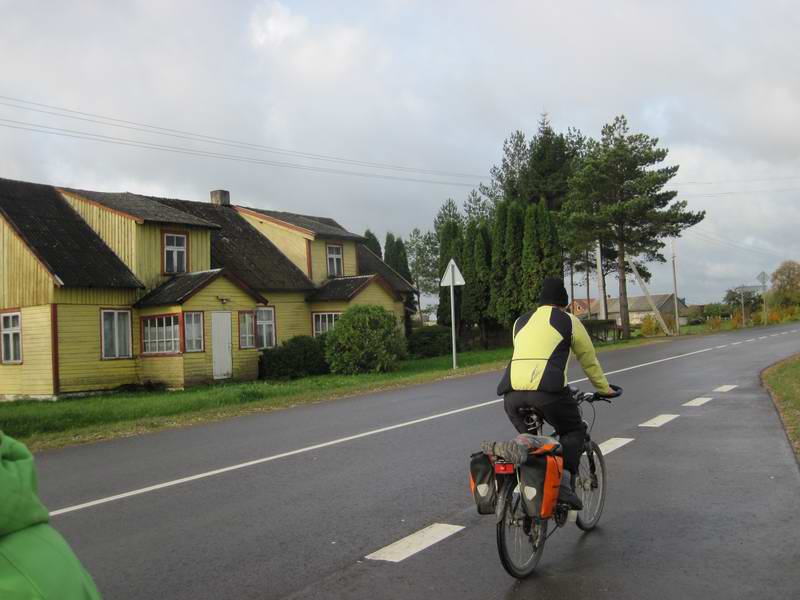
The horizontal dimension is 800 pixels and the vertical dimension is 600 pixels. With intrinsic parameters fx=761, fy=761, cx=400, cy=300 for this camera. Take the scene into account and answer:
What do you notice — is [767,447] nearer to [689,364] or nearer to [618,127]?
[689,364]

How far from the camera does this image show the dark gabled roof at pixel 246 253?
3088 cm

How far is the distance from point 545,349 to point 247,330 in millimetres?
23672

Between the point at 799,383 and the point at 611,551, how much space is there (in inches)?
Result: 411

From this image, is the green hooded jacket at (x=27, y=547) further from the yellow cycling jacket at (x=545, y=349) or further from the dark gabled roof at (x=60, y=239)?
the dark gabled roof at (x=60, y=239)

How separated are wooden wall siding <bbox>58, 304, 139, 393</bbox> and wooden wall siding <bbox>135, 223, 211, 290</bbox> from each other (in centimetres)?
164

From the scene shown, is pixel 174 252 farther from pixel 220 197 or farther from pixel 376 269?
pixel 376 269

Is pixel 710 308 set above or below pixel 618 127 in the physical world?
below

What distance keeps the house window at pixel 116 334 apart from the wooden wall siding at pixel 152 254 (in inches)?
54.7

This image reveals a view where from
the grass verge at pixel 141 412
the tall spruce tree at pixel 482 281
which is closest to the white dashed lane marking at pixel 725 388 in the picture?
the grass verge at pixel 141 412

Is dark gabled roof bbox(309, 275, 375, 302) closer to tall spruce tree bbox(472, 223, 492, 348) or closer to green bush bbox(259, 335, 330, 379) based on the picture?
green bush bbox(259, 335, 330, 379)

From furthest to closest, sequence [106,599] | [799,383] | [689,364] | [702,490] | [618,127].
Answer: [618,127], [689,364], [799,383], [702,490], [106,599]

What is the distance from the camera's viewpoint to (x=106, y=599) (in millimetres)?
4562

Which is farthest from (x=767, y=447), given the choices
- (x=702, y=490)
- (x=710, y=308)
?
(x=710, y=308)

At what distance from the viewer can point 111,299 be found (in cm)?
2547
